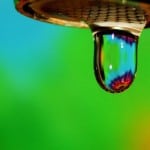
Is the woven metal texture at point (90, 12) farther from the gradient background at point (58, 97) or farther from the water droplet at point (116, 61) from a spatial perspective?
the gradient background at point (58, 97)

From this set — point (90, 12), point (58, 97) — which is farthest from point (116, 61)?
point (58, 97)

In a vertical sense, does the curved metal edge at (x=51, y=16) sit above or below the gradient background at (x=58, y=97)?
above

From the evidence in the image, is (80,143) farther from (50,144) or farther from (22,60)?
(22,60)

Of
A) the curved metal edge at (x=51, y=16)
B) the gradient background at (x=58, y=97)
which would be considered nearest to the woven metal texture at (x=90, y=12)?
the curved metal edge at (x=51, y=16)

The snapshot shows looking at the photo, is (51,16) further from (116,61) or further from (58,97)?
(58,97)

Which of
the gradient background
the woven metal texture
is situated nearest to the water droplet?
the woven metal texture

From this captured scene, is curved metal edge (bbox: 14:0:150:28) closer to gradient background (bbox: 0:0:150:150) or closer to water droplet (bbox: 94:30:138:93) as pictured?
water droplet (bbox: 94:30:138:93)
